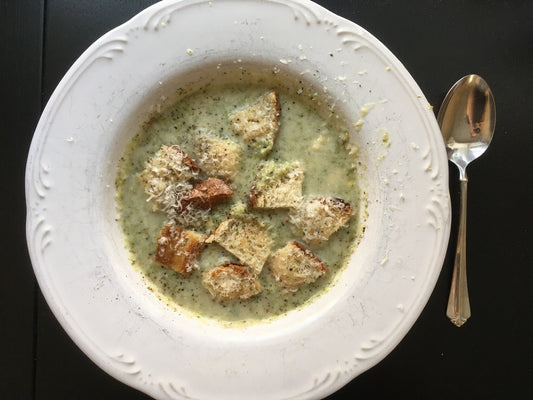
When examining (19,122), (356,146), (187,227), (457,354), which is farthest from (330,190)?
(19,122)

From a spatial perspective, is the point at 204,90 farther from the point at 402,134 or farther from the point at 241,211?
the point at 402,134

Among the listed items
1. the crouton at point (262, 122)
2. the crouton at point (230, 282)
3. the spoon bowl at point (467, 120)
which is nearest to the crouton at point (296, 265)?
the crouton at point (230, 282)

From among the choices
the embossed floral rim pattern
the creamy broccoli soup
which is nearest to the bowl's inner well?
the creamy broccoli soup

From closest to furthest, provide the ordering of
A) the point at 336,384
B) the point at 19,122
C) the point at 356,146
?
1. the point at 336,384
2. the point at 356,146
3. the point at 19,122

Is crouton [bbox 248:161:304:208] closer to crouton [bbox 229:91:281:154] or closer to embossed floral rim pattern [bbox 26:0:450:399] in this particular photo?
crouton [bbox 229:91:281:154]

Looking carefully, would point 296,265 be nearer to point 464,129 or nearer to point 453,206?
point 453,206

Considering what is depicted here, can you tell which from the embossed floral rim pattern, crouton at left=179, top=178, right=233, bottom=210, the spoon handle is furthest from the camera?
the spoon handle

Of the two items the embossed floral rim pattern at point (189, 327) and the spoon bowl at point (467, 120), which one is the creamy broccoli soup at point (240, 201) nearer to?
the embossed floral rim pattern at point (189, 327)
